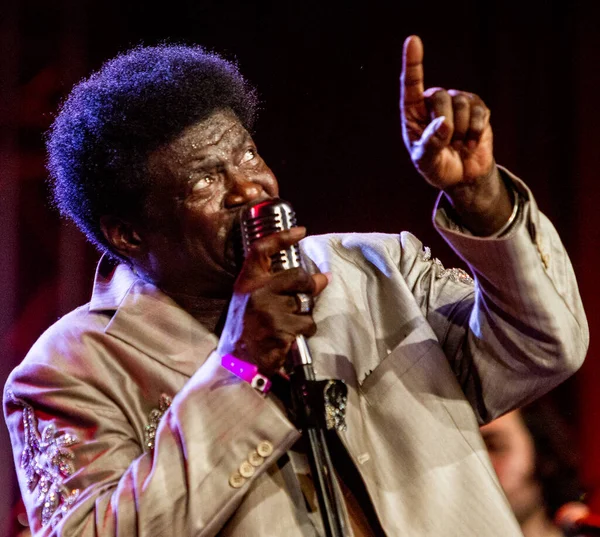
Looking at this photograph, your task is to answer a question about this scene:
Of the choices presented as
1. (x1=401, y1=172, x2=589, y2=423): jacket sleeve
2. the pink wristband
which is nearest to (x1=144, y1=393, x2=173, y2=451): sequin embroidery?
the pink wristband

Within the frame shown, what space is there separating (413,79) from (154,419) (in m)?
0.99

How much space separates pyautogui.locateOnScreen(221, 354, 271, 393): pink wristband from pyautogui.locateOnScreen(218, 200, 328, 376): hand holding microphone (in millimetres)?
18

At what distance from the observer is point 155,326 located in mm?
2145

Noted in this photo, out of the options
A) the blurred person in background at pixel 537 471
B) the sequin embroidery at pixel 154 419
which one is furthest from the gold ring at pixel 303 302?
the blurred person in background at pixel 537 471

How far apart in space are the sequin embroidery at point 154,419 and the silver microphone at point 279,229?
1.60ft

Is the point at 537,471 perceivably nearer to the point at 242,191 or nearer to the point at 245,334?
the point at 242,191

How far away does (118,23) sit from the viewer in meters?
3.62

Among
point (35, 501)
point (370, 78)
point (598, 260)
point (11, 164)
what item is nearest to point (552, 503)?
point (598, 260)

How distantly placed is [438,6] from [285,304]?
255 cm

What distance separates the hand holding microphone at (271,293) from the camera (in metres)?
1.64

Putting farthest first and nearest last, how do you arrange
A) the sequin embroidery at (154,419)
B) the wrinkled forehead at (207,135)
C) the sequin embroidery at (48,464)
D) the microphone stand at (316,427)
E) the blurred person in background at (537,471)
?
the blurred person in background at (537,471) → the wrinkled forehead at (207,135) → the sequin embroidery at (154,419) → the sequin embroidery at (48,464) → the microphone stand at (316,427)

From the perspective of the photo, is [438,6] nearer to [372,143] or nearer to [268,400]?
[372,143]

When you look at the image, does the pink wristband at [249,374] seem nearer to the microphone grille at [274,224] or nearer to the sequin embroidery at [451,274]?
the microphone grille at [274,224]

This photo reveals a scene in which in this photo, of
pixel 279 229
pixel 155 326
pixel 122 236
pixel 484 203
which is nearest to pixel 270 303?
pixel 279 229
